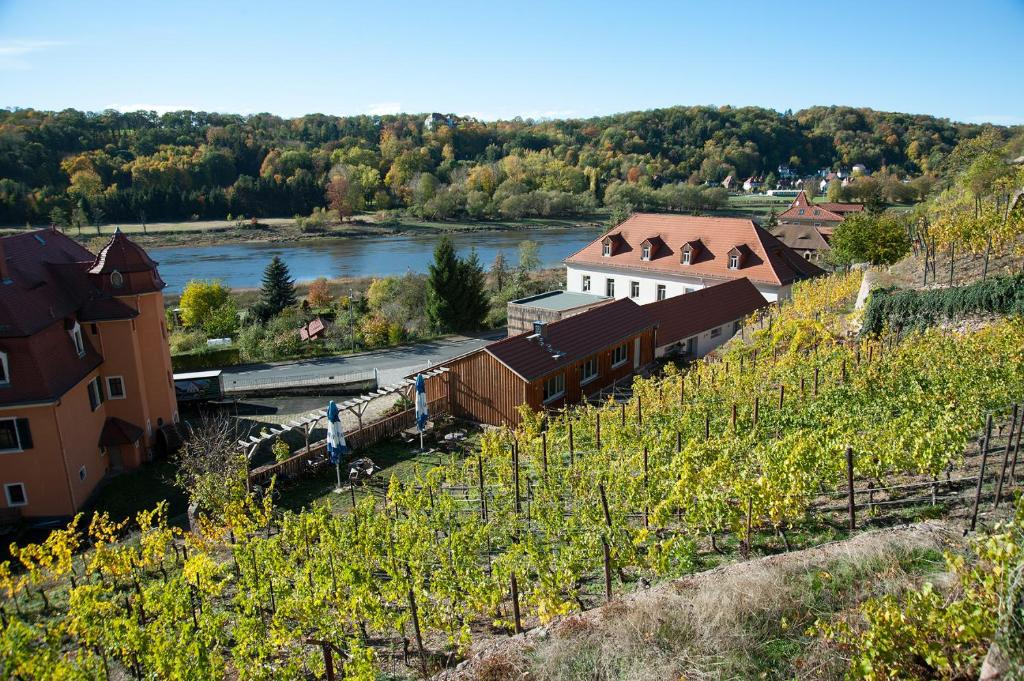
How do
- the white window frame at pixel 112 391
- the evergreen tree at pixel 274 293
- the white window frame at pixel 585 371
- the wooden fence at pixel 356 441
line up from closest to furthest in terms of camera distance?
the wooden fence at pixel 356 441, the white window frame at pixel 112 391, the white window frame at pixel 585 371, the evergreen tree at pixel 274 293

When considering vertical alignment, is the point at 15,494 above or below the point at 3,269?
below

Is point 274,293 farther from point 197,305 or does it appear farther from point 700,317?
point 700,317

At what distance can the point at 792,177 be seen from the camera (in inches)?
5443

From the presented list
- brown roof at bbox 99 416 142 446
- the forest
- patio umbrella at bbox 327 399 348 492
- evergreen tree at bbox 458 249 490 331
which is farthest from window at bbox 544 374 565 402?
the forest

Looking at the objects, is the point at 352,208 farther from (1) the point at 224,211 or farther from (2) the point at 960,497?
(2) the point at 960,497

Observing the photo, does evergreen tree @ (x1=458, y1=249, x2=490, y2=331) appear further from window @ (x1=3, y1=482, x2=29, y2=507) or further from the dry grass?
the dry grass

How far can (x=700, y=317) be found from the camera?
31.0 m

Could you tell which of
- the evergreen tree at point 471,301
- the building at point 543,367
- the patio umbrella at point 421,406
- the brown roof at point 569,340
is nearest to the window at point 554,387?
the building at point 543,367

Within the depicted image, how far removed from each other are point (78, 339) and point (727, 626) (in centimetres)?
2166

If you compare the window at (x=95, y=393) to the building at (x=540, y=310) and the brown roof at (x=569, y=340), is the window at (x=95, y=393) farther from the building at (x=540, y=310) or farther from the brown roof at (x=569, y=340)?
the building at (x=540, y=310)

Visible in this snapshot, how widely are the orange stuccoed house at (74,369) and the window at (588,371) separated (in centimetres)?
1505

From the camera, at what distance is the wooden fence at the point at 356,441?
18797 mm

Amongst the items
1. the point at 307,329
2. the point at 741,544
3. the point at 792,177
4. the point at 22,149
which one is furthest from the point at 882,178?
the point at 22,149

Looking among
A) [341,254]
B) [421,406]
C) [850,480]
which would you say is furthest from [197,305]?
[850,480]
